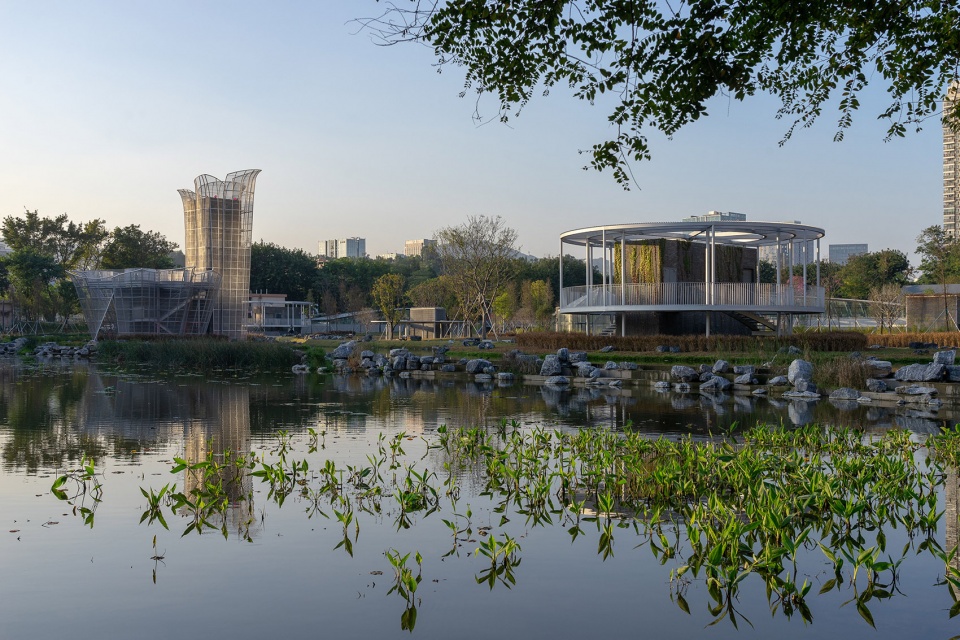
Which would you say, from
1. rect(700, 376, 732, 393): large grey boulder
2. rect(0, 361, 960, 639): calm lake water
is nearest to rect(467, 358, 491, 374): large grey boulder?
rect(700, 376, 732, 393): large grey boulder

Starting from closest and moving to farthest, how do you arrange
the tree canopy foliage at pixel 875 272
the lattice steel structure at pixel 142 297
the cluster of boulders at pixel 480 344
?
the cluster of boulders at pixel 480 344, the lattice steel structure at pixel 142 297, the tree canopy foliage at pixel 875 272

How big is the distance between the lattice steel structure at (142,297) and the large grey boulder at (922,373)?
4372cm

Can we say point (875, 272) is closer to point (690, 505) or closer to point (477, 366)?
point (477, 366)

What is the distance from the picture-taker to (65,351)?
155 ft

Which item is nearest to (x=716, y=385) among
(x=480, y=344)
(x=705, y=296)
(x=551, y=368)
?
(x=551, y=368)

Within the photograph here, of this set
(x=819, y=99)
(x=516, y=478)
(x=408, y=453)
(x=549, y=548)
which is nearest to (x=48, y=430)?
(x=408, y=453)

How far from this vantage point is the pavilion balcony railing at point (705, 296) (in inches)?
1252

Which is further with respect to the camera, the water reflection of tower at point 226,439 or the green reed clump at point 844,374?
the green reed clump at point 844,374

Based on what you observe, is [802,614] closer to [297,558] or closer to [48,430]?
[297,558]

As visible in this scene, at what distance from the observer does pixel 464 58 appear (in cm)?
850

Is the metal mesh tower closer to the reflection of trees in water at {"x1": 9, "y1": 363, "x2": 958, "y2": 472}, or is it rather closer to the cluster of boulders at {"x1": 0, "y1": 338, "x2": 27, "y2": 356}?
the cluster of boulders at {"x1": 0, "y1": 338, "x2": 27, "y2": 356}

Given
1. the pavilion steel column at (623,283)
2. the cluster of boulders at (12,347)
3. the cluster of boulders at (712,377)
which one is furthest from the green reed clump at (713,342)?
the cluster of boulders at (12,347)

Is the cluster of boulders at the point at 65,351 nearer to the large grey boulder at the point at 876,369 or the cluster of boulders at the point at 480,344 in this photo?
the cluster of boulders at the point at 480,344

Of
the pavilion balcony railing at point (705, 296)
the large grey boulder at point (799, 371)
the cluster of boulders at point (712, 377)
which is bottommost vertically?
the cluster of boulders at point (712, 377)
